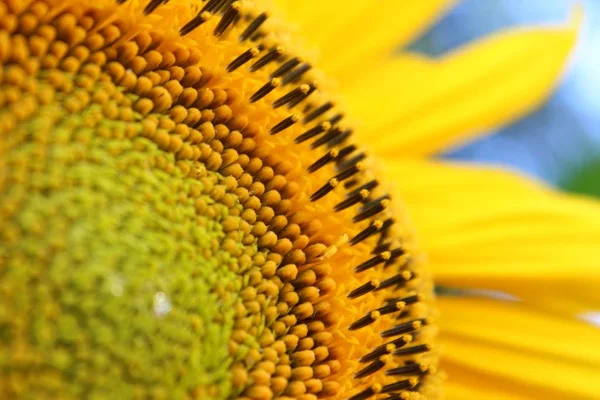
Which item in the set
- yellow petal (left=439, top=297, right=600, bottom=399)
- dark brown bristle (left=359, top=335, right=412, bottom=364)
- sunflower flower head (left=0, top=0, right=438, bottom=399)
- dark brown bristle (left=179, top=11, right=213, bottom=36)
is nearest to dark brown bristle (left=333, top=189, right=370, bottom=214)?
sunflower flower head (left=0, top=0, right=438, bottom=399)

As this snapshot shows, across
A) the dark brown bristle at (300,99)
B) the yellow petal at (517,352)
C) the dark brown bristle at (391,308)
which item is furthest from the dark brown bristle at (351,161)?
the yellow petal at (517,352)

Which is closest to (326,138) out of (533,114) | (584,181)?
(584,181)

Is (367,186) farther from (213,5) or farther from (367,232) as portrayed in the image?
(213,5)

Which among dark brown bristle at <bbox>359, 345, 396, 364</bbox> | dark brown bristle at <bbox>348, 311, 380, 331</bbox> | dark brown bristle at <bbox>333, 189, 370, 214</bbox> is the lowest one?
dark brown bristle at <bbox>359, 345, 396, 364</bbox>

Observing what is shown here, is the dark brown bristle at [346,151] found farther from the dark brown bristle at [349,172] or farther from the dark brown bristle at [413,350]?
the dark brown bristle at [413,350]

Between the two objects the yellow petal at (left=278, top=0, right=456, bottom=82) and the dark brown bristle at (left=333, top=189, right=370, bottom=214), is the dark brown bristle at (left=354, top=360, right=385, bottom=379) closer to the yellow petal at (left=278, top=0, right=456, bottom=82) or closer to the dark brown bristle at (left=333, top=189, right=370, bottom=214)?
the dark brown bristle at (left=333, top=189, right=370, bottom=214)
